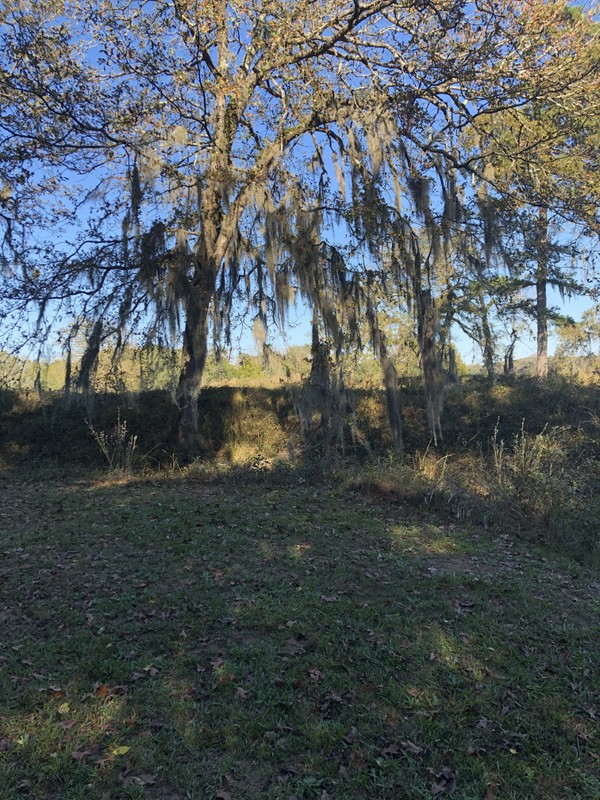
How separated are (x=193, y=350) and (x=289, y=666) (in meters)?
7.73

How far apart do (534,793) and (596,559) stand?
4.55 meters

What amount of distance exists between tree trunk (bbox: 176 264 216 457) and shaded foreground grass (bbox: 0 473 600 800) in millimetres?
4286

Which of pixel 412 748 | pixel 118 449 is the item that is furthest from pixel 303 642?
pixel 118 449

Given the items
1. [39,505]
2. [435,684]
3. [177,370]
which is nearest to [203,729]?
[435,684]

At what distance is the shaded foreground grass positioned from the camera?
2768 millimetres

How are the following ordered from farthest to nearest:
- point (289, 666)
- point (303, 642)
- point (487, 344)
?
point (487, 344) < point (303, 642) < point (289, 666)

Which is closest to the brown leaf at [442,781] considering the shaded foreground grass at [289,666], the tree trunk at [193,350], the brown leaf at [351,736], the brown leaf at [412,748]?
the shaded foreground grass at [289,666]

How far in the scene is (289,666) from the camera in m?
3.74

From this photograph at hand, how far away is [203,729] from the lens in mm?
3061

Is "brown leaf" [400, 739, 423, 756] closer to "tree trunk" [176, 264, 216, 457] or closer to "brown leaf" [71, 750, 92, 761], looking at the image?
"brown leaf" [71, 750, 92, 761]

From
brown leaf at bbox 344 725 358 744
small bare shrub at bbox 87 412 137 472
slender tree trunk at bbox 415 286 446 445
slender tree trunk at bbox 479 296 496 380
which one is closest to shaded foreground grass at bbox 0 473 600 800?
brown leaf at bbox 344 725 358 744

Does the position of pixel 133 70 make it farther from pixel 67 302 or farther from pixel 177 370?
pixel 177 370

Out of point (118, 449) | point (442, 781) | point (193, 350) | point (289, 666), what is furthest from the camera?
point (118, 449)

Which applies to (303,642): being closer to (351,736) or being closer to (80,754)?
(351,736)
